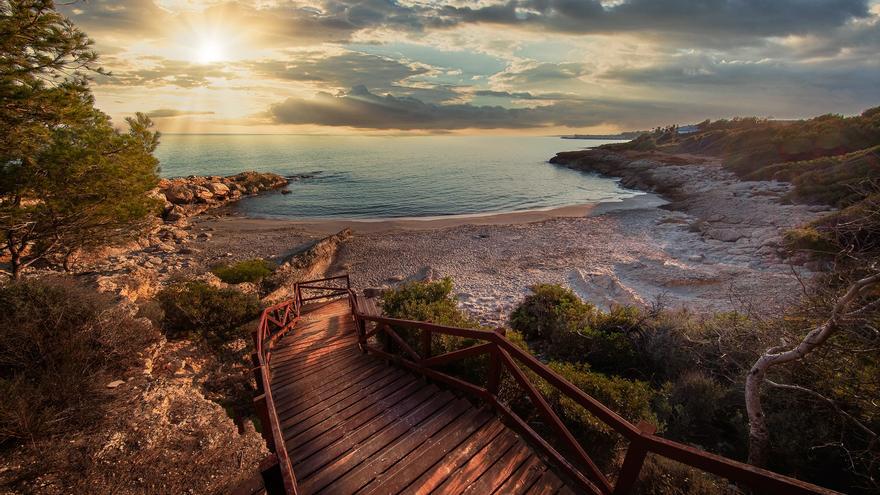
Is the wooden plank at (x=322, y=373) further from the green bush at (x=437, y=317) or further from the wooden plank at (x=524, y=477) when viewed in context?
the wooden plank at (x=524, y=477)

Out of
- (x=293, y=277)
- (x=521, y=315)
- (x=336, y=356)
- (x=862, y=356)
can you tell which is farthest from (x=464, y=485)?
(x=293, y=277)

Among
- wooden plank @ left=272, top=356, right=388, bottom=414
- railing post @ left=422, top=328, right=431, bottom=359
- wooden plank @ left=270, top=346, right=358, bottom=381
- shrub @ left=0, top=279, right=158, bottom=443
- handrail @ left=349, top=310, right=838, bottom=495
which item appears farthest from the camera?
wooden plank @ left=270, top=346, right=358, bottom=381

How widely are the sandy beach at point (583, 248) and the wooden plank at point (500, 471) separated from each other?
9.26 m

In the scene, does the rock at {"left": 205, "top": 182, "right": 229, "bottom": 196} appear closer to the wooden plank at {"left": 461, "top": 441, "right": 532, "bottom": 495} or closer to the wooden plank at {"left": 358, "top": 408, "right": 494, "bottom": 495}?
the wooden plank at {"left": 358, "top": 408, "right": 494, "bottom": 495}

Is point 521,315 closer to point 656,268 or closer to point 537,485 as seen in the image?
point 537,485

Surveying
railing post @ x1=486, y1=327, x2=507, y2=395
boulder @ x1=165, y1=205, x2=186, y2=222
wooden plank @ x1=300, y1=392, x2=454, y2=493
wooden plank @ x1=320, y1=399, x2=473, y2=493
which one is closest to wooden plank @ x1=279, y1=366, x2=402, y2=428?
wooden plank @ x1=300, y1=392, x2=454, y2=493

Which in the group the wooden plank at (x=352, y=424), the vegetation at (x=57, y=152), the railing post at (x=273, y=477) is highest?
the vegetation at (x=57, y=152)

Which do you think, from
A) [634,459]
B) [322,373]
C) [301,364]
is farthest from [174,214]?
[634,459]

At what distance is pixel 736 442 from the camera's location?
6230mm

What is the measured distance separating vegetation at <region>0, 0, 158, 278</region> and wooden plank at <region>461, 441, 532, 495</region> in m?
11.7

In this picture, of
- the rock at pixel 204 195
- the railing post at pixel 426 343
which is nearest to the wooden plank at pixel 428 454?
the railing post at pixel 426 343

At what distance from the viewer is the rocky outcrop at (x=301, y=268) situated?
1692 centimetres

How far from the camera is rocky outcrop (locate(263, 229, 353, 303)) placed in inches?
666

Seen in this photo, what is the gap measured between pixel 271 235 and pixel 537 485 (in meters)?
30.0
